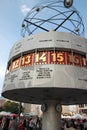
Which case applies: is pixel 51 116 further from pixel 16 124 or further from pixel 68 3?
pixel 68 3

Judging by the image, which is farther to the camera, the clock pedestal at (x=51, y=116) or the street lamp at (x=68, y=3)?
the street lamp at (x=68, y=3)

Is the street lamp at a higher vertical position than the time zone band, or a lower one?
higher

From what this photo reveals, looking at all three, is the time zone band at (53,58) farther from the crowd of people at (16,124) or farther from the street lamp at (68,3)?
the crowd of people at (16,124)

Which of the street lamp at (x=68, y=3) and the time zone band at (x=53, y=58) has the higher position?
the street lamp at (x=68, y=3)

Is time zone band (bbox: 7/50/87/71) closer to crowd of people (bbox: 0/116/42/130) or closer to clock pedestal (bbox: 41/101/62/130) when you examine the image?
clock pedestal (bbox: 41/101/62/130)

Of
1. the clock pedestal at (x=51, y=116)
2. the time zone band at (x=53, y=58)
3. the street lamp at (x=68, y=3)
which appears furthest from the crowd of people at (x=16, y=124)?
the street lamp at (x=68, y=3)

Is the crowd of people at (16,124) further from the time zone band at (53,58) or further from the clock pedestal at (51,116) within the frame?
the time zone band at (53,58)

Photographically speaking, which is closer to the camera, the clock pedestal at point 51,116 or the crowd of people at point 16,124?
the clock pedestal at point 51,116

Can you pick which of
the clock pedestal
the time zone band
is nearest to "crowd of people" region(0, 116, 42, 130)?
the clock pedestal

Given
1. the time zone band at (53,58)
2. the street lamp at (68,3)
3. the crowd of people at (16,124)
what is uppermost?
the street lamp at (68,3)

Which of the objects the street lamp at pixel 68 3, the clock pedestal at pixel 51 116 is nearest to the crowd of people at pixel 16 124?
the clock pedestal at pixel 51 116

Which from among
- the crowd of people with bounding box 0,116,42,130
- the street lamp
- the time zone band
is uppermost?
the street lamp

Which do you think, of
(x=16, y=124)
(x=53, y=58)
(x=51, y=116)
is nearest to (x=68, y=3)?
(x=53, y=58)

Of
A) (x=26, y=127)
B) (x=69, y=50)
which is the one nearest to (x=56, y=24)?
(x=69, y=50)
